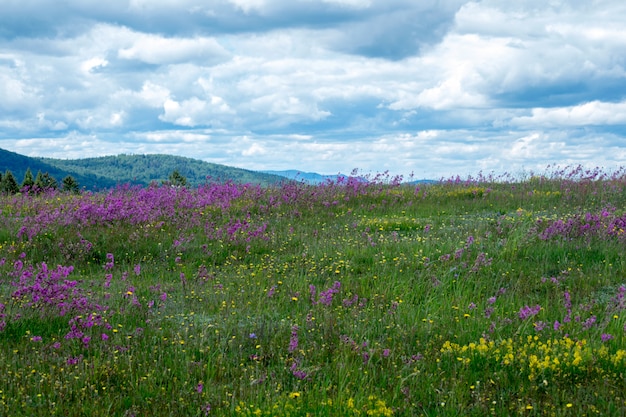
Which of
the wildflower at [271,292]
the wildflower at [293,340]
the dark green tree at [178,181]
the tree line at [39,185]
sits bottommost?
the wildflower at [293,340]

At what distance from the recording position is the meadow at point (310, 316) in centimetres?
458

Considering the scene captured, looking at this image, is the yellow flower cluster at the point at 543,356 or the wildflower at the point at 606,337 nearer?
the yellow flower cluster at the point at 543,356

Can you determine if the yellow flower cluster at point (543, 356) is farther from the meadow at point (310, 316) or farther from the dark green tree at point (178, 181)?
the dark green tree at point (178, 181)

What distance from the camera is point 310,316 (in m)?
6.47

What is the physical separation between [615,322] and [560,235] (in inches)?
164

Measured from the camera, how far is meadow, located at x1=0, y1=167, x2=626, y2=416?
4.58 meters

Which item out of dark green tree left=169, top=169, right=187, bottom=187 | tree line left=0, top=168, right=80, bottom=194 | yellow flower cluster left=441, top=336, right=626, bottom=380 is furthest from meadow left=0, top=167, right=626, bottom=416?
tree line left=0, top=168, right=80, bottom=194

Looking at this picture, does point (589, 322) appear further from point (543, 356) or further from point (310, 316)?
point (310, 316)

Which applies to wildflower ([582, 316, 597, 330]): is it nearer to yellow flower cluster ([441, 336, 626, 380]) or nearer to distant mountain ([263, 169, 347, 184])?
yellow flower cluster ([441, 336, 626, 380])

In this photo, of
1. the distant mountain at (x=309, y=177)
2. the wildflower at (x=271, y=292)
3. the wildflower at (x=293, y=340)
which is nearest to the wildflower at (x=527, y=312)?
the wildflower at (x=293, y=340)

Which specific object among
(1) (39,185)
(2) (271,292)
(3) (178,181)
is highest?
(3) (178,181)

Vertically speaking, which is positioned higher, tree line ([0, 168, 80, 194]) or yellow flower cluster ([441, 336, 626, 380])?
tree line ([0, 168, 80, 194])

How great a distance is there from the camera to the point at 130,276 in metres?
9.01

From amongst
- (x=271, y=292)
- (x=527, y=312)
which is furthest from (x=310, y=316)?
(x=527, y=312)
